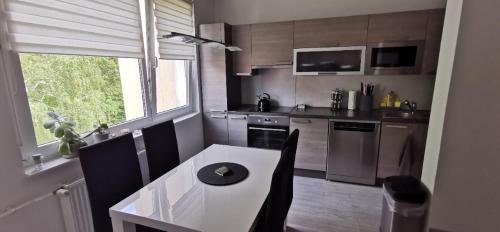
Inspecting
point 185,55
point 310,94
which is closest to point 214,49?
point 185,55

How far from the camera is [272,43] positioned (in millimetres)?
3150

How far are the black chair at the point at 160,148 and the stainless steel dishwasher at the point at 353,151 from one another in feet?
5.94

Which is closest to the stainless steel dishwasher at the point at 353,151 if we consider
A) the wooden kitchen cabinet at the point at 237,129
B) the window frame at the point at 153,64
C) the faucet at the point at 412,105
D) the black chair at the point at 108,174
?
the faucet at the point at 412,105

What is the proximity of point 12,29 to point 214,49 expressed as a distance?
207 centimetres

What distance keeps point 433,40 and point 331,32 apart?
1.07 m

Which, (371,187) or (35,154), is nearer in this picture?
(35,154)

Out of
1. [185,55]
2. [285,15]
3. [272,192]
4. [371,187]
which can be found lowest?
[371,187]

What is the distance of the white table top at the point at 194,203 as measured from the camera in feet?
3.71

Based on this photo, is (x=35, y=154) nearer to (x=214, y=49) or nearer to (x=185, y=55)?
(x=185, y=55)

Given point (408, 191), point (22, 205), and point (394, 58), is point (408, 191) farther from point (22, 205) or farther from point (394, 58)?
point (22, 205)

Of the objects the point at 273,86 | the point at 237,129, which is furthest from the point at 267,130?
the point at 273,86

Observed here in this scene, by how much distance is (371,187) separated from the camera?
2.84m

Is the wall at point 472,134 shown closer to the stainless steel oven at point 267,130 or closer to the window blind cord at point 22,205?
the stainless steel oven at point 267,130

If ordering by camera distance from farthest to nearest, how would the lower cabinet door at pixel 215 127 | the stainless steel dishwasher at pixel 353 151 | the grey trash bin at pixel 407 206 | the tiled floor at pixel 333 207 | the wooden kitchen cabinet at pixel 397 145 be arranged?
the lower cabinet door at pixel 215 127
the stainless steel dishwasher at pixel 353 151
the wooden kitchen cabinet at pixel 397 145
the tiled floor at pixel 333 207
the grey trash bin at pixel 407 206
